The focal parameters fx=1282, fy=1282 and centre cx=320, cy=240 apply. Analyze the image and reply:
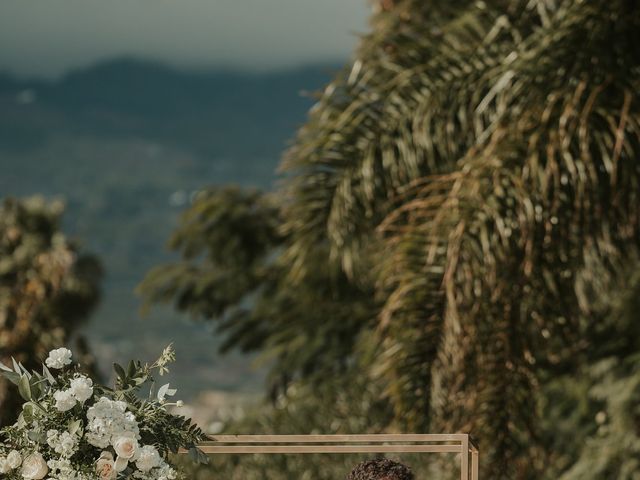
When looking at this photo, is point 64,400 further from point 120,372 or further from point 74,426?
point 120,372

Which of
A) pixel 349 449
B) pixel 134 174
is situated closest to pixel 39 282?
pixel 349 449

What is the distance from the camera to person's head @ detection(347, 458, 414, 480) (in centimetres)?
353

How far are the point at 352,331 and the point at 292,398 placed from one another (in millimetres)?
819

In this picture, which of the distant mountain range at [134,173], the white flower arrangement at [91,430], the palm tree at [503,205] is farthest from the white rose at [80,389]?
the distant mountain range at [134,173]

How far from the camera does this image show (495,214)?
6559 mm

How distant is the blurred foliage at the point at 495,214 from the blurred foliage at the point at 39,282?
4.52 m

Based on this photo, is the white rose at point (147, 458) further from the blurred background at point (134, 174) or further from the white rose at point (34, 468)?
the blurred background at point (134, 174)

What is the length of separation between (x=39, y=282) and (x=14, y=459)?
1128 cm

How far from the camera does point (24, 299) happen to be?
1374cm

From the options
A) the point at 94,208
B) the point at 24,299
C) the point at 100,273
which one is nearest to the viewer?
the point at 24,299

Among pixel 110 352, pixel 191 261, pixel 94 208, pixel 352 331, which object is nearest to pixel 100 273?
pixel 191 261

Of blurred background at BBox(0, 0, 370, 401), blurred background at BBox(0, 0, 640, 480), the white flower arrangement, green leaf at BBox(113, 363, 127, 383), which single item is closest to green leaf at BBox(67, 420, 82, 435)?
the white flower arrangement

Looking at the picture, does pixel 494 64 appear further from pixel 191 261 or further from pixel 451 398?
pixel 191 261

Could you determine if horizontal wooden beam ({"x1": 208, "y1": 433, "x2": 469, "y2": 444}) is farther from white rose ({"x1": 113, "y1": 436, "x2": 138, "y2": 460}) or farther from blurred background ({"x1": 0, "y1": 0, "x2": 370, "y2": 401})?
blurred background ({"x1": 0, "y1": 0, "x2": 370, "y2": 401})
